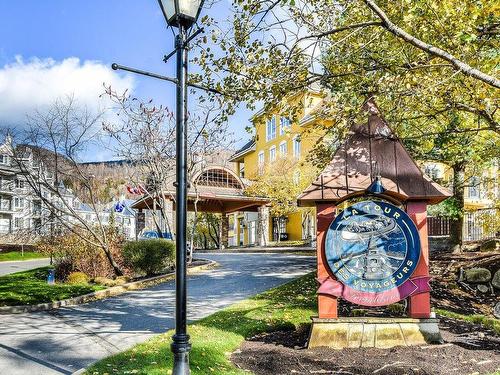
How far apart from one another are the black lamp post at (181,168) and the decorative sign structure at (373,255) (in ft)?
11.0

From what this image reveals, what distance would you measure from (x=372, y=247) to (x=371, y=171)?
1250 mm

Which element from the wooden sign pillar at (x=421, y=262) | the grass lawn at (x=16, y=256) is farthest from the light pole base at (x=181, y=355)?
the grass lawn at (x=16, y=256)

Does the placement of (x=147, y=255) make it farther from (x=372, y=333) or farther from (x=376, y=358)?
(x=376, y=358)

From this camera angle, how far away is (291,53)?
7.55 meters

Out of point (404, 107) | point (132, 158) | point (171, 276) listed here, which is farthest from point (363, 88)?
A: point (132, 158)

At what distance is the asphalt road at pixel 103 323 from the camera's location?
7.46m

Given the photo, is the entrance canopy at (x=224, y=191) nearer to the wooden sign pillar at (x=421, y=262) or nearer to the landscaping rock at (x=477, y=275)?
the landscaping rock at (x=477, y=275)

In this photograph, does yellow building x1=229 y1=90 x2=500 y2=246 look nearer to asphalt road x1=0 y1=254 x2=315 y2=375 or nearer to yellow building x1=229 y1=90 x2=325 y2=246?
yellow building x1=229 y1=90 x2=325 y2=246

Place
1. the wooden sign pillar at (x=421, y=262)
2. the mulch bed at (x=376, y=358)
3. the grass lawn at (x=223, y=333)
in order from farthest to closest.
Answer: the wooden sign pillar at (x=421, y=262) < the grass lawn at (x=223, y=333) < the mulch bed at (x=376, y=358)

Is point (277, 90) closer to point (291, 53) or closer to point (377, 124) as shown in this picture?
point (291, 53)

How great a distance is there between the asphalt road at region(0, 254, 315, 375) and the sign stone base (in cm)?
335

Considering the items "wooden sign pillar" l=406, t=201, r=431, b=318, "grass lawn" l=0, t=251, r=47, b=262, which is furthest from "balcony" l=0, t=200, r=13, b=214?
"wooden sign pillar" l=406, t=201, r=431, b=318

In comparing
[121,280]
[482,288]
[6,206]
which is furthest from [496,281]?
[6,206]

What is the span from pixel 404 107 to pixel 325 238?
343 cm
